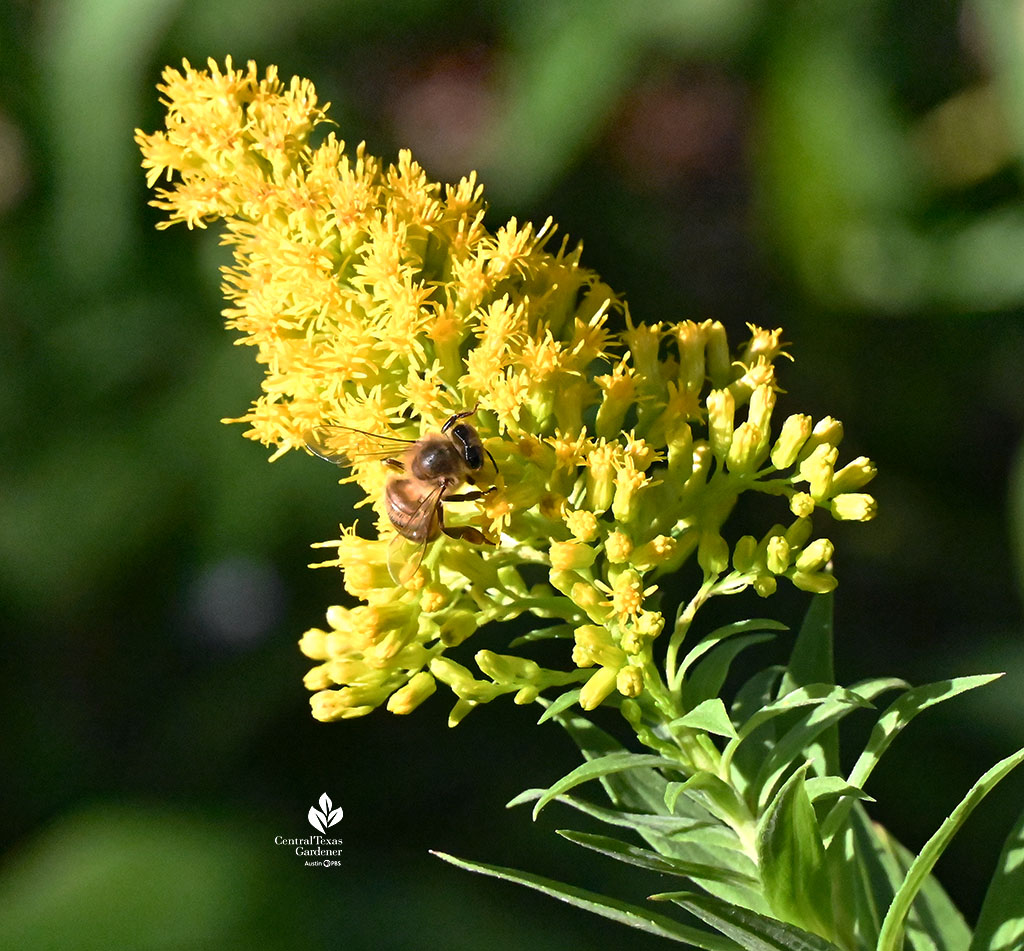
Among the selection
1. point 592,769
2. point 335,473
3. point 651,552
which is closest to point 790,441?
point 651,552

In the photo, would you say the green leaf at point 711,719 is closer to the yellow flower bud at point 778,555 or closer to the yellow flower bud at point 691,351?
the yellow flower bud at point 778,555

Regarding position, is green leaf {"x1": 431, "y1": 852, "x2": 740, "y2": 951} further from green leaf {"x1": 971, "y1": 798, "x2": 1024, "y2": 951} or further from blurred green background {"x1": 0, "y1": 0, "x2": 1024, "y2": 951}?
blurred green background {"x1": 0, "y1": 0, "x2": 1024, "y2": 951}

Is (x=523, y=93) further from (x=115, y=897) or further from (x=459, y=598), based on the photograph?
(x=115, y=897)

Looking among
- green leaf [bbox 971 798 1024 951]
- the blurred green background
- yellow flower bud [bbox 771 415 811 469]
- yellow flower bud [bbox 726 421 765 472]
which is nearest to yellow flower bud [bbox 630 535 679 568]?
yellow flower bud [bbox 726 421 765 472]

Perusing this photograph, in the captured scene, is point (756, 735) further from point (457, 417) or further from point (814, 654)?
point (457, 417)

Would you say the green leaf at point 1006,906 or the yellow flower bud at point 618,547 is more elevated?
the yellow flower bud at point 618,547

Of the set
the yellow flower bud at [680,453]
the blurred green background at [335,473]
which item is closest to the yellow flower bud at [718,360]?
the yellow flower bud at [680,453]
